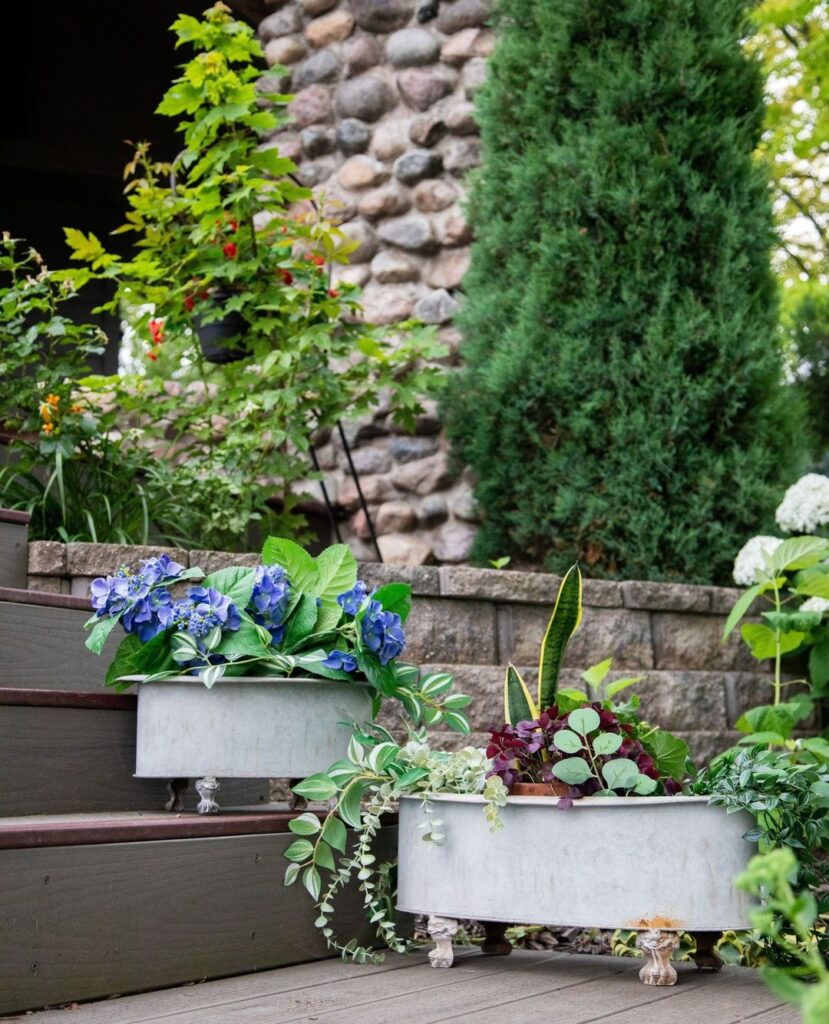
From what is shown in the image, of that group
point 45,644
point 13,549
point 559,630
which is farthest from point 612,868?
point 13,549

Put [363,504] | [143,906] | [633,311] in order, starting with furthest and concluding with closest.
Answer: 1. [363,504]
2. [633,311]
3. [143,906]

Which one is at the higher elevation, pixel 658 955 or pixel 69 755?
pixel 69 755

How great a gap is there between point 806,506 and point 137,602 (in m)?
2.11

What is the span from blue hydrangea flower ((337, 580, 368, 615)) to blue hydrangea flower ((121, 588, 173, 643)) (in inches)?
10.3

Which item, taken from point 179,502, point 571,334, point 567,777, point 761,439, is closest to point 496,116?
point 571,334

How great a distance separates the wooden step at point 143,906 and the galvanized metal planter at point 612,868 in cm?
25

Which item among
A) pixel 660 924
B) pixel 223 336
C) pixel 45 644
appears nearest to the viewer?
pixel 660 924

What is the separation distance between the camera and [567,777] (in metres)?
1.69

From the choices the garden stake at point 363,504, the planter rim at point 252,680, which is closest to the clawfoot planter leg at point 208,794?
the planter rim at point 252,680

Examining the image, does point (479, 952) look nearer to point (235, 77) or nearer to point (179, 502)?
point (179, 502)

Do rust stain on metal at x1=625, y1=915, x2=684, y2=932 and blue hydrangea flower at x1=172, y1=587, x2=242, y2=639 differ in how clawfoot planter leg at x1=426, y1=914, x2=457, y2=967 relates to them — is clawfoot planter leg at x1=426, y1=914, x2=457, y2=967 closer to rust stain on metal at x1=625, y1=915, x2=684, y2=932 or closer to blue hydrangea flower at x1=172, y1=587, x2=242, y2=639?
rust stain on metal at x1=625, y1=915, x2=684, y2=932

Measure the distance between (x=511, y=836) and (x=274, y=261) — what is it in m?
2.21

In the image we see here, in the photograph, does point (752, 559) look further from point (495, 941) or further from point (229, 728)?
point (229, 728)

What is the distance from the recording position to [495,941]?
6.20 ft
